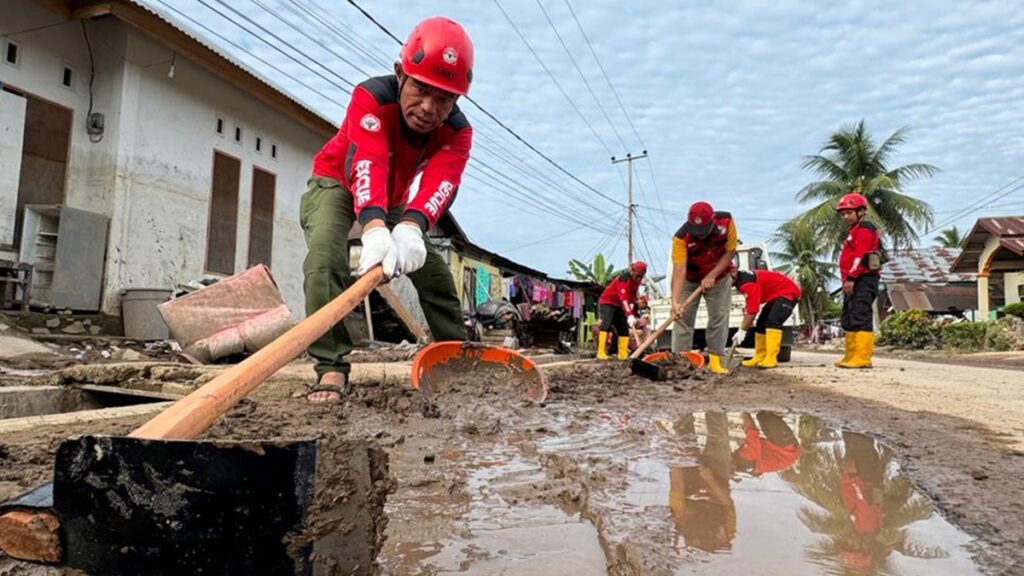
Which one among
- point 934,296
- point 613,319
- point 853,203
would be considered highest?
point 934,296

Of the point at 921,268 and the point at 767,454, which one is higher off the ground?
the point at 921,268

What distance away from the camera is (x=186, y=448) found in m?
0.88

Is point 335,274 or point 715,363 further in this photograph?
point 715,363

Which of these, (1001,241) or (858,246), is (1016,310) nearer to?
(1001,241)

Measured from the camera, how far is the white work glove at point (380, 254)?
2.36 m

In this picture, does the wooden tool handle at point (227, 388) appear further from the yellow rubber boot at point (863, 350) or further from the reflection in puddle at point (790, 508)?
the yellow rubber boot at point (863, 350)

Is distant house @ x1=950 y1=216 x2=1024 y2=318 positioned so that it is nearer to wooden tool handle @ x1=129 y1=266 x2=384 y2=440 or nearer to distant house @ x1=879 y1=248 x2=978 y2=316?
distant house @ x1=879 y1=248 x2=978 y2=316

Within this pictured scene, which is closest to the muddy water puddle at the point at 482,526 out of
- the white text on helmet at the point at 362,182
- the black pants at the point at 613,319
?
the white text on helmet at the point at 362,182

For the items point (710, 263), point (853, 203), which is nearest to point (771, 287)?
point (853, 203)

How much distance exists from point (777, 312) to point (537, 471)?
6340 millimetres

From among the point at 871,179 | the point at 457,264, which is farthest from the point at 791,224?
the point at 457,264

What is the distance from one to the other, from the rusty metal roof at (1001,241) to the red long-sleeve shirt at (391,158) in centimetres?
2061

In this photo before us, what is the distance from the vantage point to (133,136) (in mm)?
7227

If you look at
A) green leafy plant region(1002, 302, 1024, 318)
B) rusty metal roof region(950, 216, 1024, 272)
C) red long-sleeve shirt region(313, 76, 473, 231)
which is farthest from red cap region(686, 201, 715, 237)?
rusty metal roof region(950, 216, 1024, 272)
